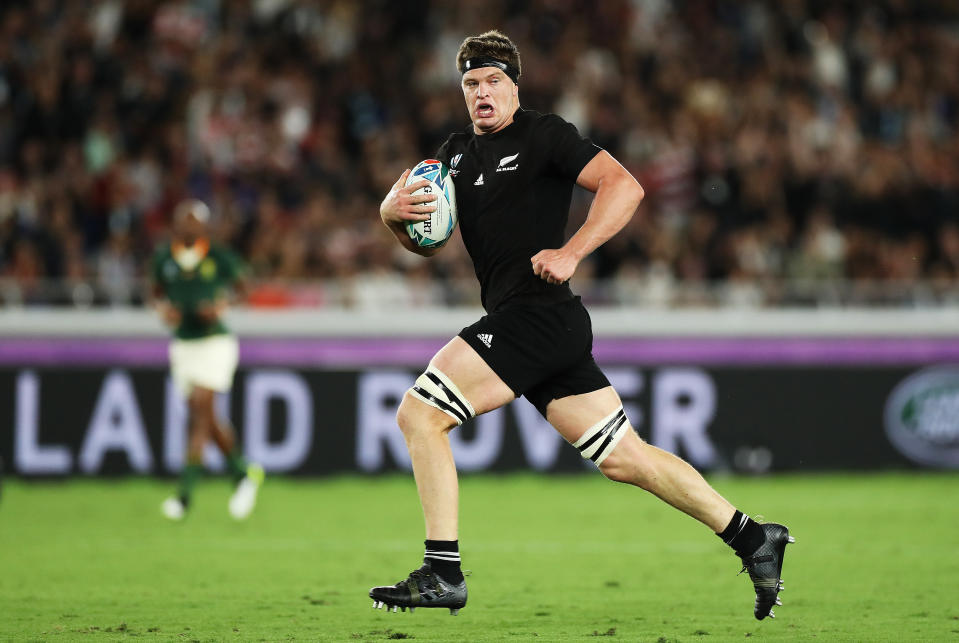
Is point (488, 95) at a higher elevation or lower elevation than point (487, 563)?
higher

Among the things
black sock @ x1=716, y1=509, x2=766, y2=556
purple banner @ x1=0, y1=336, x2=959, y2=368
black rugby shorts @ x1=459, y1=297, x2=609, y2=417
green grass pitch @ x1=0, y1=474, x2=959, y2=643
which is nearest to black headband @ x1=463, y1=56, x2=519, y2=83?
black rugby shorts @ x1=459, y1=297, x2=609, y2=417

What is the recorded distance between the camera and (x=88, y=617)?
268 inches

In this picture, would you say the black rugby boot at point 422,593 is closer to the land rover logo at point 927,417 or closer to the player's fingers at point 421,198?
the player's fingers at point 421,198

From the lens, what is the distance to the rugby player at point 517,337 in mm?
5988

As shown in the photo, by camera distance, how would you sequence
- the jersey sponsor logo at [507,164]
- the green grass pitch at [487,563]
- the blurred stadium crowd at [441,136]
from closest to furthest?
1. the jersey sponsor logo at [507,164]
2. the green grass pitch at [487,563]
3. the blurred stadium crowd at [441,136]

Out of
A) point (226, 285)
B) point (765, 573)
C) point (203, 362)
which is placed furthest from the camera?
point (226, 285)

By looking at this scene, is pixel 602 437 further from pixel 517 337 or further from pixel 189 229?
pixel 189 229

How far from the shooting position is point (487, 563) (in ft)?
29.5

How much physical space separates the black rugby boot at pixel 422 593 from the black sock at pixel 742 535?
122 centimetres

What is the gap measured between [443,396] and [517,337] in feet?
1.32

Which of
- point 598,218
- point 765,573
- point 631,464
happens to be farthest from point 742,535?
point 598,218

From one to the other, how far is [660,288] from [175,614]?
8.73 m

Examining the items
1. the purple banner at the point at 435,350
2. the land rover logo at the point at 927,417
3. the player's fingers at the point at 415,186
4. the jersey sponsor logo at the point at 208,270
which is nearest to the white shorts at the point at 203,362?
the jersey sponsor logo at the point at 208,270

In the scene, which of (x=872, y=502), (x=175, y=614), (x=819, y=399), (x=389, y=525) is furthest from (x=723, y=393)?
(x=175, y=614)
